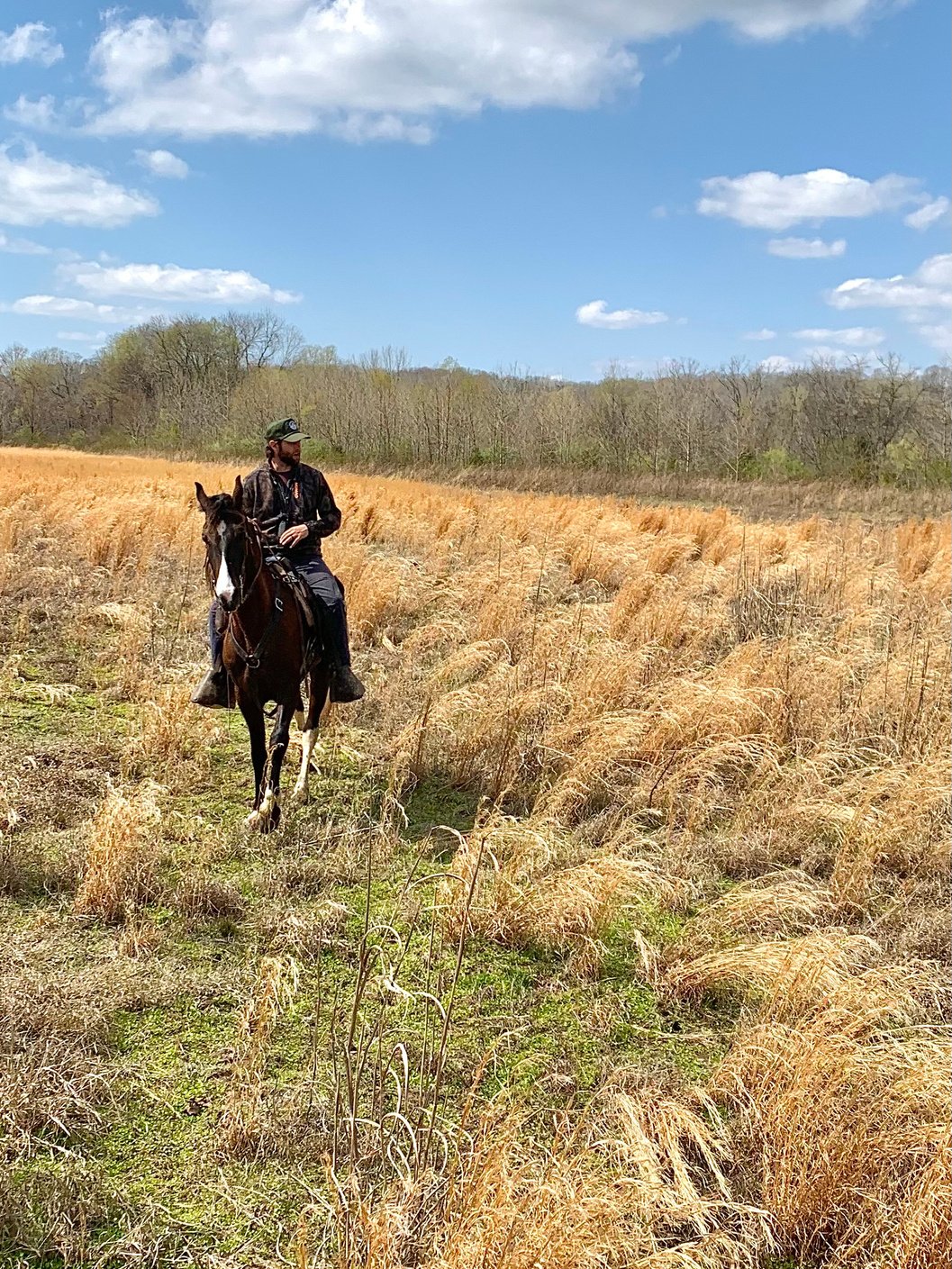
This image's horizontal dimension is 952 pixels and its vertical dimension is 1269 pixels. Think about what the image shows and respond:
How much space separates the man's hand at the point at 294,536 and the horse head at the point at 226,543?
0.92 m

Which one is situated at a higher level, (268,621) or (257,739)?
(268,621)

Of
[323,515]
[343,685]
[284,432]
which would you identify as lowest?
[343,685]

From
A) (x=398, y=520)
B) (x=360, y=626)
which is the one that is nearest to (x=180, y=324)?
(x=398, y=520)

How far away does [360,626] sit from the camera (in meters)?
8.34

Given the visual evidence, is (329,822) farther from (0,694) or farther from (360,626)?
(360,626)

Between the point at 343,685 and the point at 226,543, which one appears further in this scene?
the point at 343,685

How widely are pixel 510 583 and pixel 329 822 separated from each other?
448 centimetres

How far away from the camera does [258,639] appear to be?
4551 mm

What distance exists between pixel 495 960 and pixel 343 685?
2.36 m

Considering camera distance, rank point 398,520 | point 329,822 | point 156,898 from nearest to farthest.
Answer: point 156,898 < point 329,822 < point 398,520

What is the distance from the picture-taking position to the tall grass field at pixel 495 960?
2.09m

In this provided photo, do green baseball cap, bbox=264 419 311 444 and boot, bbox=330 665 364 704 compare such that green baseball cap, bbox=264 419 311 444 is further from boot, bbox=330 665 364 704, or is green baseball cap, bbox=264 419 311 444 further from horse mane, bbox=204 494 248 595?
boot, bbox=330 665 364 704

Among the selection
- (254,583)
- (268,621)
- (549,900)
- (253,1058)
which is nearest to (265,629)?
(268,621)

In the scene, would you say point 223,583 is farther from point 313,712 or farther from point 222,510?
point 313,712
